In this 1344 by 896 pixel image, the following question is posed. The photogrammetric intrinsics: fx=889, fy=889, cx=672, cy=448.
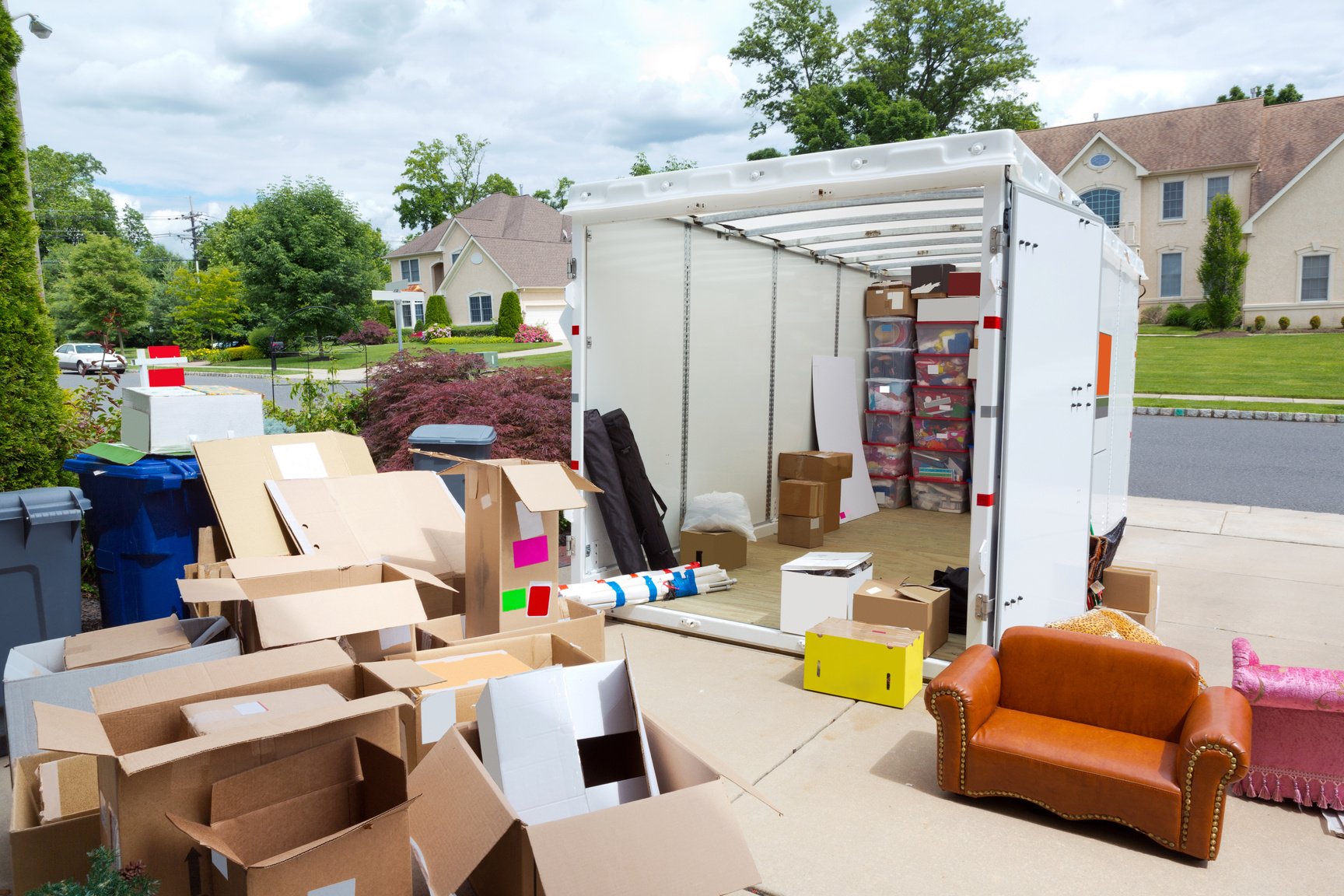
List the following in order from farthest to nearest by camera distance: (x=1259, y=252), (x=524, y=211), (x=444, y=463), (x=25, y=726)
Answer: (x=524, y=211) → (x=1259, y=252) → (x=444, y=463) → (x=25, y=726)

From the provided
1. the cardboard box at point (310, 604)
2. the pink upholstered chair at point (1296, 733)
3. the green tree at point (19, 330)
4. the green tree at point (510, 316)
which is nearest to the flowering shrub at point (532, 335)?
the green tree at point (510, 316)

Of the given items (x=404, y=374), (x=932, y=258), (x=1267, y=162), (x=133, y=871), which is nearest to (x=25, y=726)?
(x=133, y=871)

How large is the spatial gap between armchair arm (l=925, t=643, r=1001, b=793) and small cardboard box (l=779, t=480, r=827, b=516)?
398 cm

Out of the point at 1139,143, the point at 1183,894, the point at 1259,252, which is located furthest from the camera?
the point at 1139,143

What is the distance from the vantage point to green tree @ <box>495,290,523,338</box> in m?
32.8

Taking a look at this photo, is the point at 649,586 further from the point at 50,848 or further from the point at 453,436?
the point at 50,848

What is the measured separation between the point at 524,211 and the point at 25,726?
40.8 meters

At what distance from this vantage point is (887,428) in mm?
9125

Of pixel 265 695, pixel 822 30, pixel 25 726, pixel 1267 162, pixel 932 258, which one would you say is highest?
pixel 822 30

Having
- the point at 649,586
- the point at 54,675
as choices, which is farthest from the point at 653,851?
the point at 649,586

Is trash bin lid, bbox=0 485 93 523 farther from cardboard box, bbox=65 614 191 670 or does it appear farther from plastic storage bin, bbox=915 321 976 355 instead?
plastic storage bin, bbox=915 321 976 355

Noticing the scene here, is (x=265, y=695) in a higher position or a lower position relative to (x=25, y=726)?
higher

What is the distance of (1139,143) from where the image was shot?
31406 millimetres

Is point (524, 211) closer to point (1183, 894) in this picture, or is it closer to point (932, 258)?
point (932, 258)
